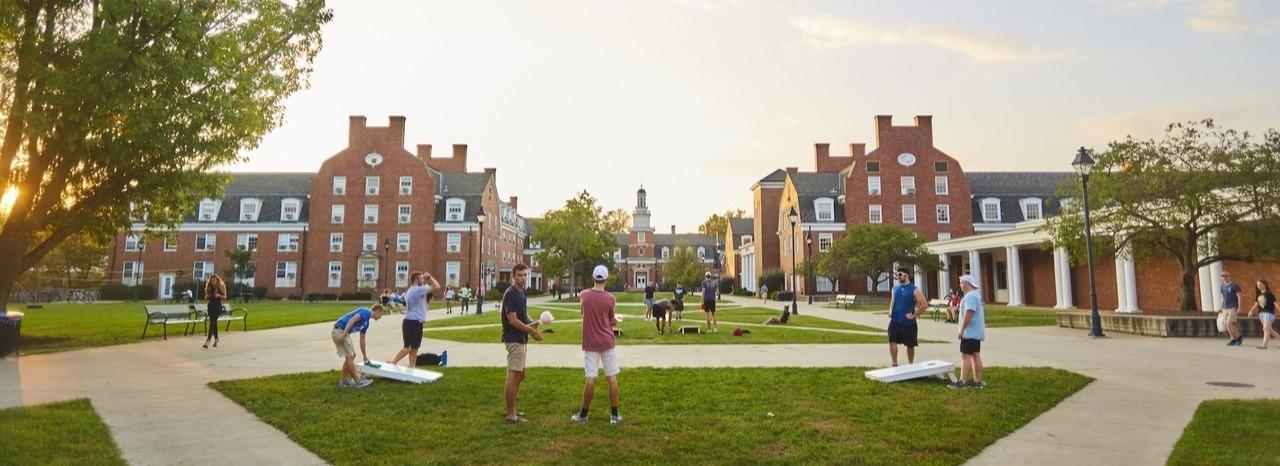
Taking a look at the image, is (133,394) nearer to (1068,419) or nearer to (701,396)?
(701,396)

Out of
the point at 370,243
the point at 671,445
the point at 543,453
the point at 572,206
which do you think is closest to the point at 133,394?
the point at 543,453

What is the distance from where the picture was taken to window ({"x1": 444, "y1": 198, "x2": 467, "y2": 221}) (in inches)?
2168

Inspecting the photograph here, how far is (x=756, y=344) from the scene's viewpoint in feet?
49.4

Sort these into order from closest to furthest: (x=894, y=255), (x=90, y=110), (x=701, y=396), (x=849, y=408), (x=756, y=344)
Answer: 1. (x=849, y=408)
2. (x=701, y=396)
3. (x=90, y=110)
4. (x=756, y=344)
5. (x=894, y=255)

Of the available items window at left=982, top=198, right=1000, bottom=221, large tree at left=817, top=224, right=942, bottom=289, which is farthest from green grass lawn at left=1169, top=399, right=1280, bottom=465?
window at left=982, top=198, right=1000, bottom=221

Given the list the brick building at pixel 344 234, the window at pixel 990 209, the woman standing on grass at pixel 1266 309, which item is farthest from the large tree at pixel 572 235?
the woman standing on grass at pixel 1266 309

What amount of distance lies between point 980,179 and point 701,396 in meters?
58.7

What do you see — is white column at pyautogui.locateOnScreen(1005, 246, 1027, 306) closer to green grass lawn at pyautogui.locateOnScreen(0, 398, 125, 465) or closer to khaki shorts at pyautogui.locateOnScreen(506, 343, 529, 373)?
khaki shorts at pyautogui.locateOnScreen(506, 343, 529, 373)

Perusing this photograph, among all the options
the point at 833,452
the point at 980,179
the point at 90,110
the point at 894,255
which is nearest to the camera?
the point at 833,452

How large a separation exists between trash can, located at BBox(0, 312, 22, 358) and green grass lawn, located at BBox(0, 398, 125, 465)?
7356 mm

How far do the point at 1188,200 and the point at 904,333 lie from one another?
1272 cm

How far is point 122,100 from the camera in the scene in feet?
40.4

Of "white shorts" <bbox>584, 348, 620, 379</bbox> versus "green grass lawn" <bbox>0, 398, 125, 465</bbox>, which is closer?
"green grass lawn" <bbox>0, 398, 125, 465</bbox>

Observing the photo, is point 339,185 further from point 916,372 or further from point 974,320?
point 974,320
